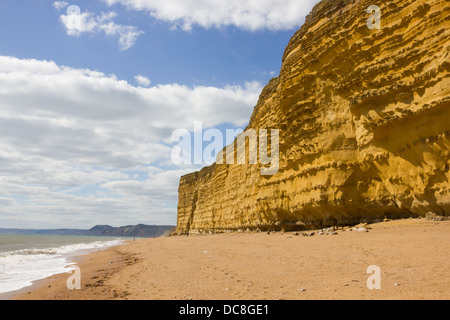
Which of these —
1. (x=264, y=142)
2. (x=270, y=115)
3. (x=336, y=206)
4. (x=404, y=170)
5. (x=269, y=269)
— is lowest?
(x=269, y=269)

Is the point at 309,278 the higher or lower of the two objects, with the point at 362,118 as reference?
lower

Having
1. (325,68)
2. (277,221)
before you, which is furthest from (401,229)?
(277,221)

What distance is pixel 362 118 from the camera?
1295 centimetres

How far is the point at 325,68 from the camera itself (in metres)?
15.6

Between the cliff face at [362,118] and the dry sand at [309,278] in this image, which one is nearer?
the dry sand at [309,278]

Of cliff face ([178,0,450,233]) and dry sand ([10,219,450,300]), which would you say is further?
cliff face ([178,0,450,233])

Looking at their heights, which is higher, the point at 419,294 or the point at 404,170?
the point at 404,170

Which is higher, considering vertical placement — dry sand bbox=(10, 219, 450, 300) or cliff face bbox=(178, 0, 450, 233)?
cliff face bbox=(178, 0, 450, 233)

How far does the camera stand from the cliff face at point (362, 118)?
10367 mm

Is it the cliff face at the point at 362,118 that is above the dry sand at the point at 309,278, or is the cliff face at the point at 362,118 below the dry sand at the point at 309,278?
above

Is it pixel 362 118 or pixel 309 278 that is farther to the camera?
pixel 362 118

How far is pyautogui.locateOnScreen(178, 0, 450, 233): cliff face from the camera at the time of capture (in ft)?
34.0

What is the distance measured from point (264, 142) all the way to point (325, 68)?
330 inches
